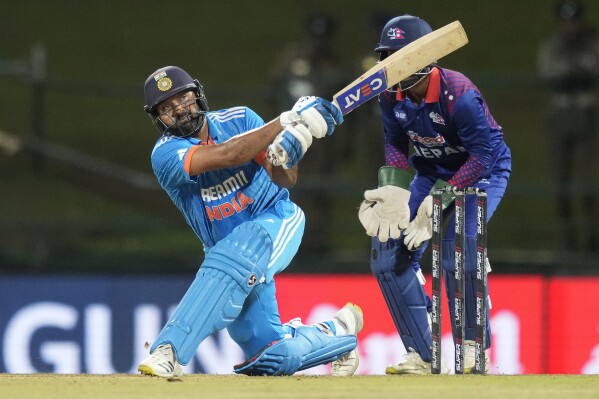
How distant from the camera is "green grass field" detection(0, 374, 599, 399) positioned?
481 cm

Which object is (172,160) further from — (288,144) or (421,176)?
(421,176)

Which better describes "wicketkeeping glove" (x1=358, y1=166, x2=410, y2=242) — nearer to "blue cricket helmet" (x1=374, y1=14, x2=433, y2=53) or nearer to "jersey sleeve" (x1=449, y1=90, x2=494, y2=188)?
"jersey sleeve" (x1=449, y1=90, x2=494, y2=188)

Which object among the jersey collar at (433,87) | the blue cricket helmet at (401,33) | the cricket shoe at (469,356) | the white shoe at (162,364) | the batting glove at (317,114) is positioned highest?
the blue cricket helmet at (401,33)

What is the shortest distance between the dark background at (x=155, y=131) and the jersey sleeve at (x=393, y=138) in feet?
8.12

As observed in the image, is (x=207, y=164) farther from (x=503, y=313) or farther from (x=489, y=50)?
(x=489, y=50)

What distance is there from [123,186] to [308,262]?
235cm

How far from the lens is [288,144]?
5.55 m

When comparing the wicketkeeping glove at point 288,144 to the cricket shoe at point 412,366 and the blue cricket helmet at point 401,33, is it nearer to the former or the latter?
the blue cricket helmet at point 401,33

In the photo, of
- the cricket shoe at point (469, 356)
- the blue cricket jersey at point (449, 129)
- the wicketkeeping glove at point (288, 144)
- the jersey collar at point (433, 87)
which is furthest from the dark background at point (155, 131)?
the wicketkeeping glove at point (288, 144)

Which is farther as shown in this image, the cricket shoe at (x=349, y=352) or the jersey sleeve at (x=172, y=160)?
the cricket shoe at (x=349, y=352)

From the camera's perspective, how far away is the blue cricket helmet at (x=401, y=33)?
6.11m

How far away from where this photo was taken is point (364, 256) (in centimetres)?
920

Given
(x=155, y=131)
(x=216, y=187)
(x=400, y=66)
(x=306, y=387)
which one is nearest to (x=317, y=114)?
(x=400, y=66)

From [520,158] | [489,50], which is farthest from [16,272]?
[489,50]
